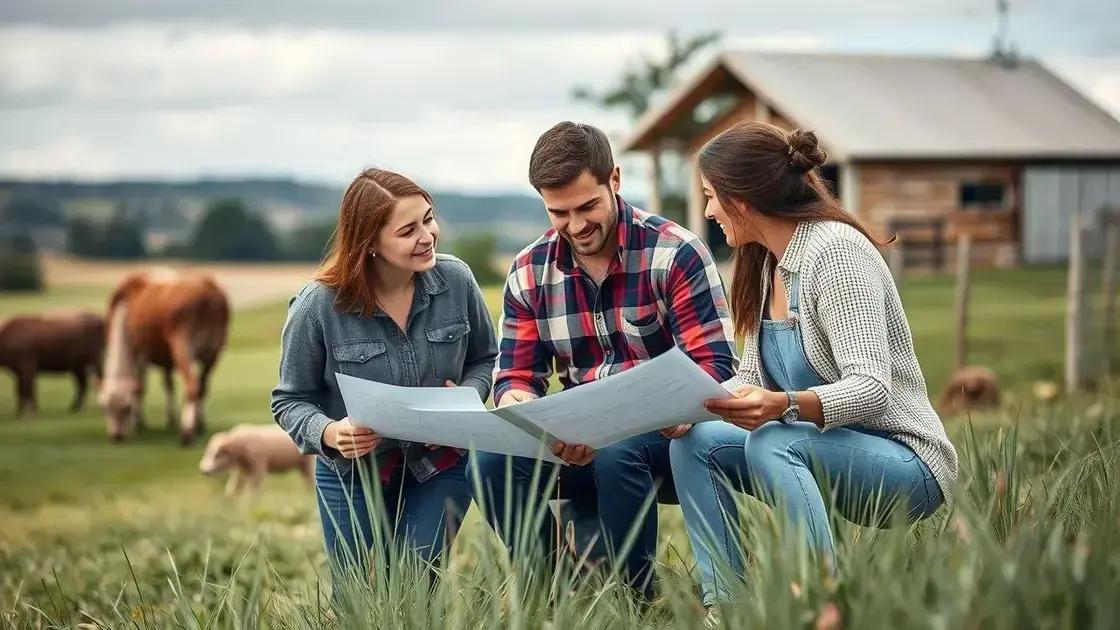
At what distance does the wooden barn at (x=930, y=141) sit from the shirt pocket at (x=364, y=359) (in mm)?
12980

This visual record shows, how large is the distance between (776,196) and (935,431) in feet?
2.09

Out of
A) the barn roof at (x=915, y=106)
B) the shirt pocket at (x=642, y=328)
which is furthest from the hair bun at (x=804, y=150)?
the barn roof at (x=915, y=106)

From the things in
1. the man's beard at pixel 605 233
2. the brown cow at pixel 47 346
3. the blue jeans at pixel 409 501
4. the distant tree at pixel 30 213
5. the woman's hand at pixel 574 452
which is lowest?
the brown cow at pixel 47 346

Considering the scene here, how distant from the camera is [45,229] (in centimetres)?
1947

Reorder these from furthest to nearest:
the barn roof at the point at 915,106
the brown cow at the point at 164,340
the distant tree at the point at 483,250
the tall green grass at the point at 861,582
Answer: the distant tree at the point at 483,250 < the barn roof at the point at 915,106 < the brown cow at the point at 164,340 < the tall green grass at the point at 861,582

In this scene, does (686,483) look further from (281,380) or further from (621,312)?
(281,380)

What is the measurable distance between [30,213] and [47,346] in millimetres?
6220

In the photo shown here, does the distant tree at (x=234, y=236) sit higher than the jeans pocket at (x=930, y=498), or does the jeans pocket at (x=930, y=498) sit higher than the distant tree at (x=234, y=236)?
the jeans pocket at (x=930, y=498)

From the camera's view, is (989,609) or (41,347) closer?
(989,609)

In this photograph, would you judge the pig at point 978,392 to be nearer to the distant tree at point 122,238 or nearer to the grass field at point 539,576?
the grass field at point 539,576

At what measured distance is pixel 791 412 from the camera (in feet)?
8.94

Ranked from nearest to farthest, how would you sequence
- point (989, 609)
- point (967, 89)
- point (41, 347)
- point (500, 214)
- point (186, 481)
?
point (989, 609) → point (186, 481) → point (41, 347) → point (967, 89) → point (500, 214)

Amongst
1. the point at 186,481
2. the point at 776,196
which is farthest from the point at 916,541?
the point at 186,481

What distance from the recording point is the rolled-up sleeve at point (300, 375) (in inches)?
130
